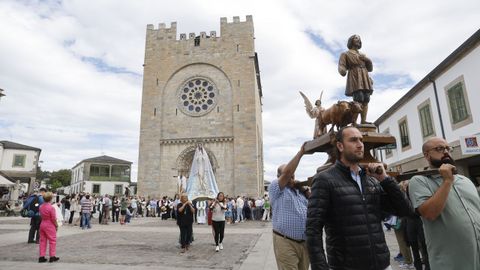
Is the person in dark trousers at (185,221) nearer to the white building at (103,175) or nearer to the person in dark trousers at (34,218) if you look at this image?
the person in dark trousers at (34,218)

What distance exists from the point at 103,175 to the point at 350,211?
61827 mm

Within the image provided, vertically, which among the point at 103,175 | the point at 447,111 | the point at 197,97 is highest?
the point at 197,97

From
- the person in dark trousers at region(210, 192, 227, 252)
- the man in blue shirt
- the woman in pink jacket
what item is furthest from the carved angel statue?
the woman in pink jacket

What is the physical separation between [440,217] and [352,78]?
253 centimetres

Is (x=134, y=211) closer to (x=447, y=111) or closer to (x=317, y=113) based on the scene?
(x=447, y=111)

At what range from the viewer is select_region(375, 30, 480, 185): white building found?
1172 cm

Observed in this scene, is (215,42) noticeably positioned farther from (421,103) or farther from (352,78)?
(352,78)

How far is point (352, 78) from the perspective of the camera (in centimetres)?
458

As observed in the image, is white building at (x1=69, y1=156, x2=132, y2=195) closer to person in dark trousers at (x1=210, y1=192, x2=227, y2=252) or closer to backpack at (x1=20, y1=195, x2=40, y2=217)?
backpack at (x1=20, y1=195, x2=40, y2=217)

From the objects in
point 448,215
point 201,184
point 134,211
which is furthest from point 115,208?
point 448,215

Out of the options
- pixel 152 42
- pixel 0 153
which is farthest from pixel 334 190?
pixel 0 153

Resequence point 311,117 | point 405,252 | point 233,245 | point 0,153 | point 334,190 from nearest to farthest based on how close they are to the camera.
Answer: point 334,190 < point 311,117 < point 405,252 < point 233,245 < point 0,153

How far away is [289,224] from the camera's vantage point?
407 cm

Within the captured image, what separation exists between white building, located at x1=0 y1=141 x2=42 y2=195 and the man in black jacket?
45.1 meters
